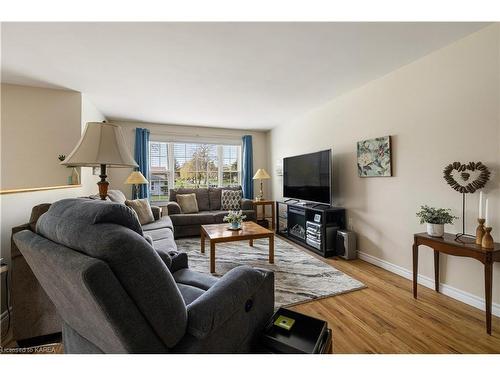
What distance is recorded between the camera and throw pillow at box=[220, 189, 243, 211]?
16.3 ft

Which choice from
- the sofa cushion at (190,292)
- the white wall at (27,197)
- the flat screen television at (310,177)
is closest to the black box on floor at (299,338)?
the sofa cushion at (190,292)

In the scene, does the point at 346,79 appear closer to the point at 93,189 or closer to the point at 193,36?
the point at 193,36

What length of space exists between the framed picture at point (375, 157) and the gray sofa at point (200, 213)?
2.40m

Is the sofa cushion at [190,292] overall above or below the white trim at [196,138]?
below

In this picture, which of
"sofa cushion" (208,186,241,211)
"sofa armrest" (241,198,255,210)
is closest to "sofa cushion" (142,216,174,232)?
"sofa cushion" (208,186,241,211)

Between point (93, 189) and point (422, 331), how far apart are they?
4.80 meters

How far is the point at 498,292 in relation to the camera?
1.86 metres

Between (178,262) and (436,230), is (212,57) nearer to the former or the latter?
Result: (178,262)

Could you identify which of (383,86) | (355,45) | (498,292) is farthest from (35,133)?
(498,292)

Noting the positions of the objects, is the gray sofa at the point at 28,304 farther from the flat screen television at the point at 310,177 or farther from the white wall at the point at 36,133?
the flat screen television at the point at 310,177

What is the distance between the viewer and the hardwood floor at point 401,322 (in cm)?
153

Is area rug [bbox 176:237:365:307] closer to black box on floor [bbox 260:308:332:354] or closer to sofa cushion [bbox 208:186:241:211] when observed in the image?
black box on floor [bbox 260:308:332:354]
